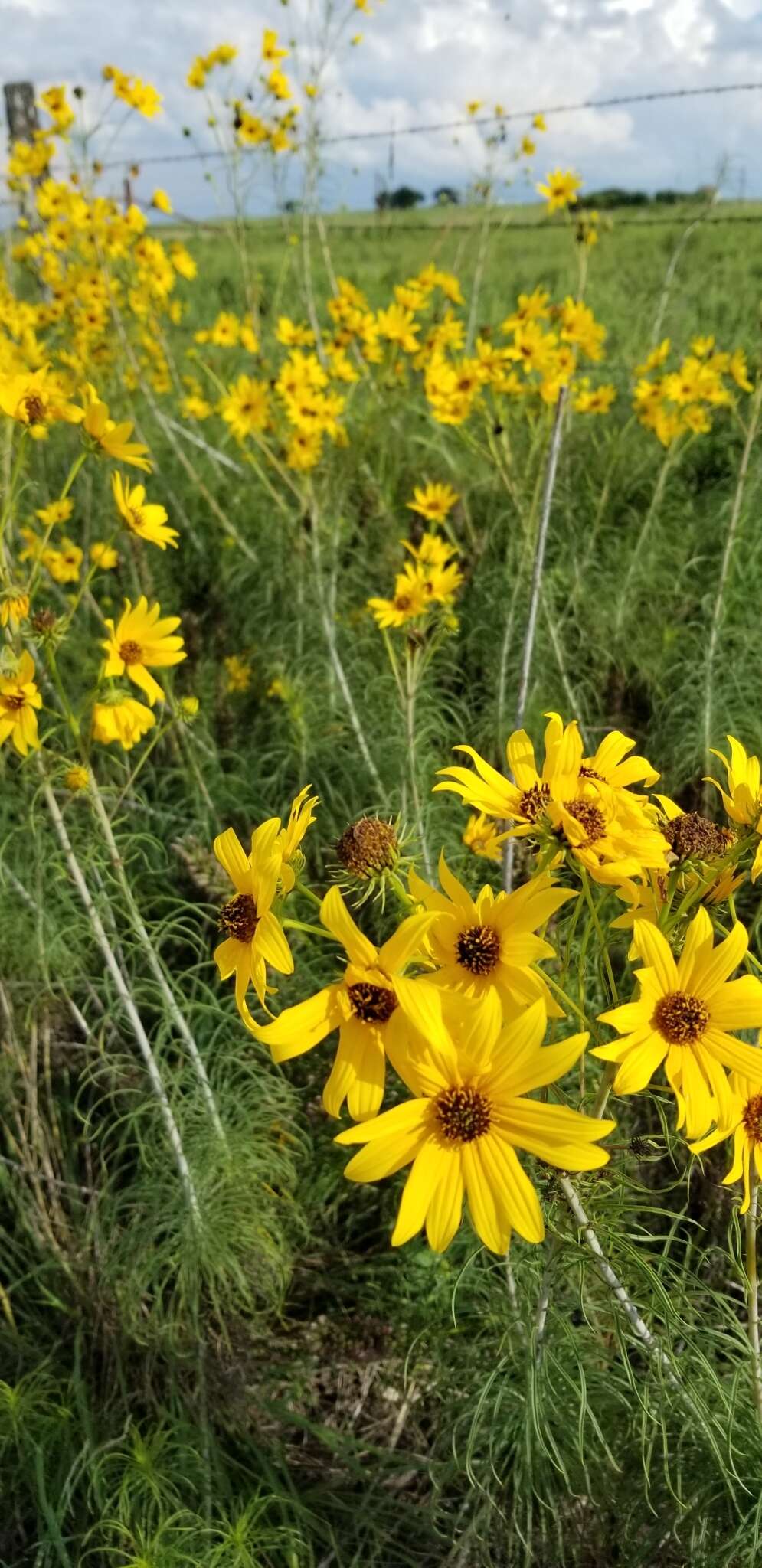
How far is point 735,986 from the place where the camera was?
2.34 feet

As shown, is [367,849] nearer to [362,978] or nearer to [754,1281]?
[362,978]

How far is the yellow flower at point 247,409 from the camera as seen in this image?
2.77m

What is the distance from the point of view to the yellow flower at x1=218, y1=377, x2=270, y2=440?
9.07 feet

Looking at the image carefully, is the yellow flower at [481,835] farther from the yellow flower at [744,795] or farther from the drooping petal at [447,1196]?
the drooping petal at [447,1196]

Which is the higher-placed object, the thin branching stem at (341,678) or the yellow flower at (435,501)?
the yellow flower at (435,501)

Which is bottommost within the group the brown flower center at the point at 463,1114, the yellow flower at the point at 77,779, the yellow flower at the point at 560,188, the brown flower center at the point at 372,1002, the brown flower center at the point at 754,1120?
the brown flower center at the point at 754,1120

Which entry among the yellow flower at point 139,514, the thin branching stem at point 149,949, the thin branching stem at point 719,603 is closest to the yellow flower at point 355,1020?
the thin branching stem at point 149,949

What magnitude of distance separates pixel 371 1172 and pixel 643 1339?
1.39 feet

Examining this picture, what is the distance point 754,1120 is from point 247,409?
2.60 meters

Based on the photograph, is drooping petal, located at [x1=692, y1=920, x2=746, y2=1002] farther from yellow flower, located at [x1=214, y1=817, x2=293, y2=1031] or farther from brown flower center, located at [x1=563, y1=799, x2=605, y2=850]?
yellow flower, located at [x1=214, y1=817, x2=293, y2=1031]

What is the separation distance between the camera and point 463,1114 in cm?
66

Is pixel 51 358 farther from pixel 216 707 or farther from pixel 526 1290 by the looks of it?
pixel 526 1290

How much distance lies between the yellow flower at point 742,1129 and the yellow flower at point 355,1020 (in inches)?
9.0

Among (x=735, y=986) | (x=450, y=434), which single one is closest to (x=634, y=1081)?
(x=735, y=986)
